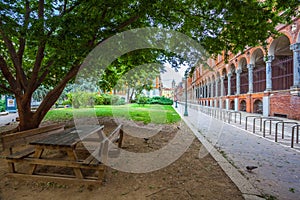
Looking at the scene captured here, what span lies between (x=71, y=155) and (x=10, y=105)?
21.9m

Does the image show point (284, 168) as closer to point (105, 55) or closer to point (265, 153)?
point (265, 153)

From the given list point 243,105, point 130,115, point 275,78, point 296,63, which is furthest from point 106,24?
point 243,105

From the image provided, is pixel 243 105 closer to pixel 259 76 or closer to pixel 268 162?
pixel 259 76

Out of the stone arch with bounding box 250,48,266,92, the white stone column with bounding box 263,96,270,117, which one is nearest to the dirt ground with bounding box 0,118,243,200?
the white stone column with bounding box 263,96,270,117

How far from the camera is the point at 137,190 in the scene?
2877mm

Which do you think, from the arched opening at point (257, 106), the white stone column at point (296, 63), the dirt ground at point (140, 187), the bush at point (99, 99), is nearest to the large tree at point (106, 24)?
the dirt ground at point (140, 187)

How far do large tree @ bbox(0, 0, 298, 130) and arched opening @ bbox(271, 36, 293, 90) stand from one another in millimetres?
12213

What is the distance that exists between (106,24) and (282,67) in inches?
657

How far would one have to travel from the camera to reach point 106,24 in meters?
4.73

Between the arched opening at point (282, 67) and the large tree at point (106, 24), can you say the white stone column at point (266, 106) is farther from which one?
the large tree at point (106, 24)

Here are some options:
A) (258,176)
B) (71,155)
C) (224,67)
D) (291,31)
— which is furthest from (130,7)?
(224,67)

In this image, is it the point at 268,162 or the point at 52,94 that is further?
the point at 52,94

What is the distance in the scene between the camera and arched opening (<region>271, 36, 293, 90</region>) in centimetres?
1475

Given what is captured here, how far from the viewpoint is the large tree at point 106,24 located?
13.0 ft
